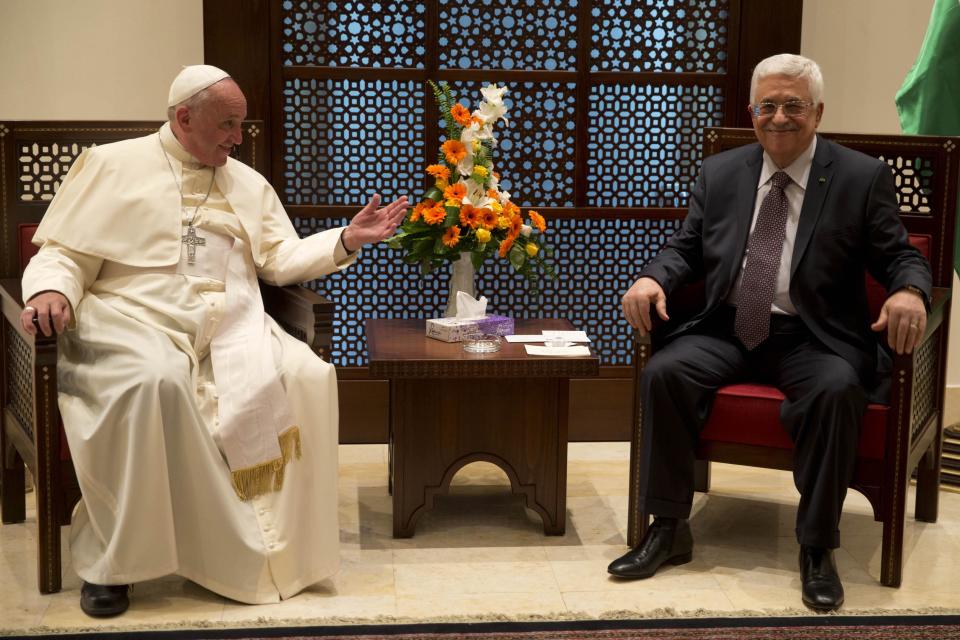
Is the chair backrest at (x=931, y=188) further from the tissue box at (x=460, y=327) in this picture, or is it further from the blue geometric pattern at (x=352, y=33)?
the blue geometric pattern at (x=352, y=33)

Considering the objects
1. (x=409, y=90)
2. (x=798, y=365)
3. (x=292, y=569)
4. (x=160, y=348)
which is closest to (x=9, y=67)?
(x=409, y=90)

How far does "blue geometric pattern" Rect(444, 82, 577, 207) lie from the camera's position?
4797mm

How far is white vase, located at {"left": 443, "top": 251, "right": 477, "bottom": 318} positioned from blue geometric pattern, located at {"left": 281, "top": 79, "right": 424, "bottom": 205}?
89 centimetres

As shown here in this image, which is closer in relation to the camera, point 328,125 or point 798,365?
point 798,365

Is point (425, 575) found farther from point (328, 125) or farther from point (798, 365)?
point (328, 125)

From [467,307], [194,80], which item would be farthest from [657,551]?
[194,80]

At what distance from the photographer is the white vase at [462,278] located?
400 centimetres

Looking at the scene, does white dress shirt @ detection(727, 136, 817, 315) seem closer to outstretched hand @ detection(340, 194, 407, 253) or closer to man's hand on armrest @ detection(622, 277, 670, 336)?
man's hand on armrest @ detection(622, 277, 670, 336)

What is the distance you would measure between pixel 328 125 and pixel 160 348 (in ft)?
5.48

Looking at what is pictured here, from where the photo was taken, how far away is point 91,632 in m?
3.07

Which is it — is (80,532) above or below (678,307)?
below

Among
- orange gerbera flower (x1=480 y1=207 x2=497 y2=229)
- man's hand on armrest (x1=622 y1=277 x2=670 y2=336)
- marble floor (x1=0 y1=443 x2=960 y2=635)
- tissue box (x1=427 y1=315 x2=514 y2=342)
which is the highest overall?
orange gerbera flower (x1=480 y1=207 x2=497 y2=229)

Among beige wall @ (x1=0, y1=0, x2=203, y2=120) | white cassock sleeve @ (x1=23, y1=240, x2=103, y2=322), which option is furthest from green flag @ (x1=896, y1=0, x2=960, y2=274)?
white cassock sleeve @ (x1=23, y1=240, x2=103, y2=322)

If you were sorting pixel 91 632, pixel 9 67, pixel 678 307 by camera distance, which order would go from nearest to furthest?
pixel 91 632
pixel 678 307
pixel 9 67
